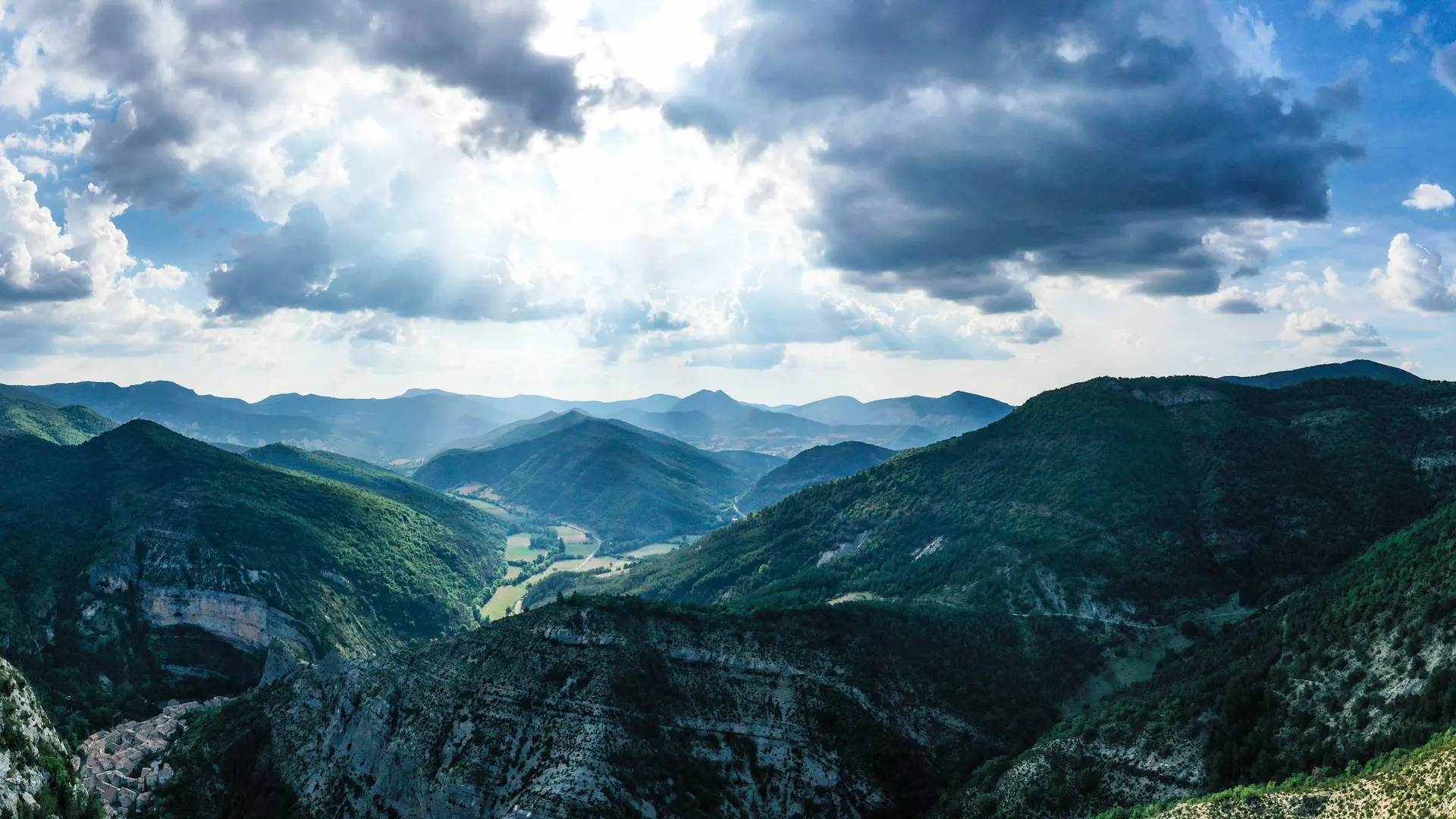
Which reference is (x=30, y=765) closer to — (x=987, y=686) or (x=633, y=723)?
(x=633, y=723)

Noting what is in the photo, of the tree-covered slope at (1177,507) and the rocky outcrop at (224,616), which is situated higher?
the tree-covered slope at (1177,507)

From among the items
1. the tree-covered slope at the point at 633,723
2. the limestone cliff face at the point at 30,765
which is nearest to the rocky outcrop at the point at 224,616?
the tree-covered slope at the point at 633,723

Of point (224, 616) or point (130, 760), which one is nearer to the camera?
point (130, 760)

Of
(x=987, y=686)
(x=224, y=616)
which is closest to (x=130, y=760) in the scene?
(x=224, y=616)

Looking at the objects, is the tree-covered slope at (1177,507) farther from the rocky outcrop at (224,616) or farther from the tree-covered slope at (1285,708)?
the rocky outcrop at (224,616)

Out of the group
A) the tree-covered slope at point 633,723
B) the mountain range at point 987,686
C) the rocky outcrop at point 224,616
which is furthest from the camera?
the rocky outcrop at point 224,616

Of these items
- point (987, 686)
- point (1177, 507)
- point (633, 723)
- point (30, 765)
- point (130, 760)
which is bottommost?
point (130, 760)
